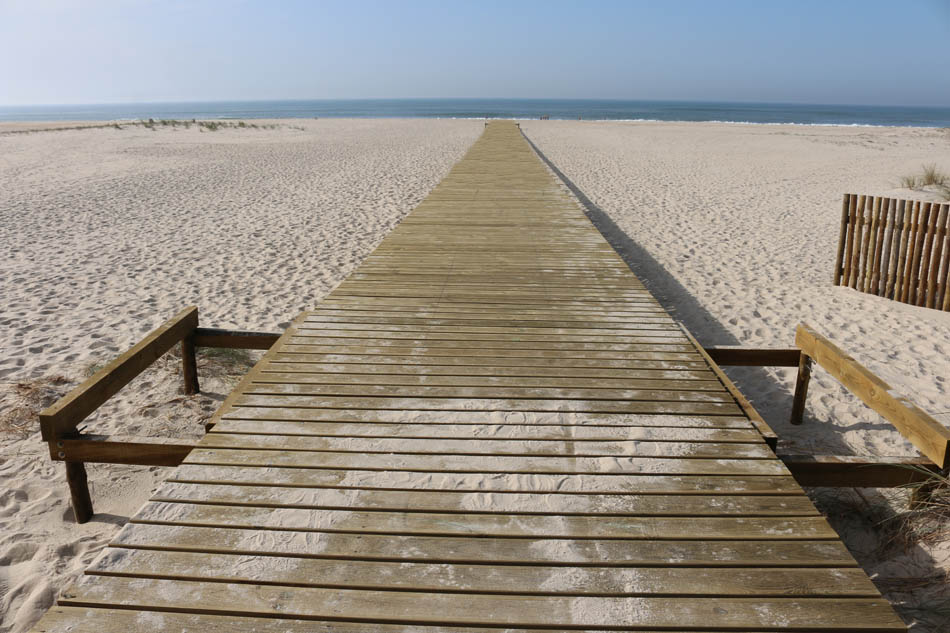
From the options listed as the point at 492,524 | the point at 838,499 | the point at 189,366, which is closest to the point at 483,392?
the point at 492,524

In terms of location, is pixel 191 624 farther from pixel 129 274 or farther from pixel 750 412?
pixel 129 274

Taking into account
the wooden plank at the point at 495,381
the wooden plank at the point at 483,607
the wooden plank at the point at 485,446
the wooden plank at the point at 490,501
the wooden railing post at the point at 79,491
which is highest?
the wooden plank at the point at 495,381

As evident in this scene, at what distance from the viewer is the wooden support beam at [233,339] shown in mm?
4148

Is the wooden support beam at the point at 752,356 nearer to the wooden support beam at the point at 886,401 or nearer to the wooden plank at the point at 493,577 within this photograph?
the wooden support beam at the point at 886,401

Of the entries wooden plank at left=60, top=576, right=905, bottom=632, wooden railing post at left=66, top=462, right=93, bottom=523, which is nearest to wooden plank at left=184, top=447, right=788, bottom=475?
wooden plank at left=60, top=576, right=905, bottom=632

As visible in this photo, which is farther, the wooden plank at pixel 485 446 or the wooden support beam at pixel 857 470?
the wooden support beam at pixel 857 470

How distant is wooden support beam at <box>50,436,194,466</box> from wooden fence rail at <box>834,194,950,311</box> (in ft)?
22.3

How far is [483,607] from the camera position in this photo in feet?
5.67

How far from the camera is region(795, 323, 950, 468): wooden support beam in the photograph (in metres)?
2.62

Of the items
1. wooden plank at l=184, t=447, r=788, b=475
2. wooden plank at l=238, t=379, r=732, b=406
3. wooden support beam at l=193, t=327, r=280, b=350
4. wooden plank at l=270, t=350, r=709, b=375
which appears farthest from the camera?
wooden support beam at l=193, t=327, r=280, b=350

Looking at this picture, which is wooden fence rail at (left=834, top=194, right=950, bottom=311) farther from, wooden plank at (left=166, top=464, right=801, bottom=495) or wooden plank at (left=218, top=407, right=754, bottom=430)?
wooden plank at (left=166, top=464, right=801, bottom=495)

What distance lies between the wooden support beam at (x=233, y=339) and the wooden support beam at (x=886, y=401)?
11.7ft

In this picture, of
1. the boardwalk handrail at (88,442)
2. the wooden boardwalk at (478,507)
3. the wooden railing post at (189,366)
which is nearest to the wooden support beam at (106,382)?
the boardwalk handrail at (88,442)

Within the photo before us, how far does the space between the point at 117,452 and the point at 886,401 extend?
12.5 feet
